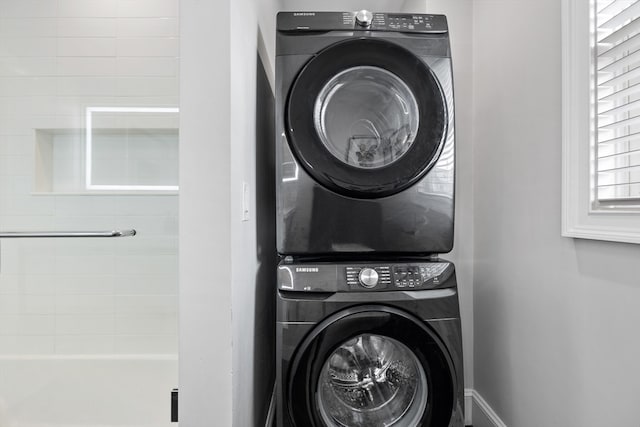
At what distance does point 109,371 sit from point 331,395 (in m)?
1.55

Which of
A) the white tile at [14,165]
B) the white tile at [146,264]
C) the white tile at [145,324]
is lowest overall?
Answer: the white tile at [145,324]

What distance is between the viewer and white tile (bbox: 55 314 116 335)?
227cm

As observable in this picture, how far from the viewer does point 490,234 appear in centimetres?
177

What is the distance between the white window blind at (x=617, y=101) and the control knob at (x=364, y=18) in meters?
0.73

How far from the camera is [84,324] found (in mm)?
2273

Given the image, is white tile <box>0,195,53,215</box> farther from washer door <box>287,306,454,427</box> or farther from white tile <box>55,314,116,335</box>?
washer door <box>287,306,454,427</box>

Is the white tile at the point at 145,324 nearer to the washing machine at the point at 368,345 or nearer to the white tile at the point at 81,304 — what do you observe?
the white tile at the point at 81,304

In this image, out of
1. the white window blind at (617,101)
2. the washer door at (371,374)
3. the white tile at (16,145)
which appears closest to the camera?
the white window blind at (617,101)

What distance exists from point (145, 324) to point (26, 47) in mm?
1748

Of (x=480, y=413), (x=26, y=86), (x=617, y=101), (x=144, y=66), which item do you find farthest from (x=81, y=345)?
(x=617, y=101)

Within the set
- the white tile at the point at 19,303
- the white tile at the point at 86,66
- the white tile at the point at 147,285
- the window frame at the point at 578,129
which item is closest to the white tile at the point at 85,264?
the white tile at the point at 147,285

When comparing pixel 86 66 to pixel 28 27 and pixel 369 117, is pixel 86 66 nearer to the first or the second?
pixel 28 27

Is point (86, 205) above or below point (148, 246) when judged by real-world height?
above

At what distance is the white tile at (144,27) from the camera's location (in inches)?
88.4
